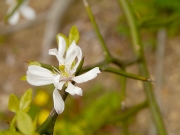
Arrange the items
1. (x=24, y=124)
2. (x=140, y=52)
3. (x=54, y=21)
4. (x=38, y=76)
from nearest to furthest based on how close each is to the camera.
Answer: (x=24, y=124) < (x=38, y=76) < (x=140, y=52) < (x=54, y=21)

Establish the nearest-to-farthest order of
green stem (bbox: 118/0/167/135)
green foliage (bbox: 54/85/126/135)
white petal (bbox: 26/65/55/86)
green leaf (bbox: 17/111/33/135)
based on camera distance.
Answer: green leaf (bbox: 17/111/33/135), white petal (bbox: 26/65/55/86), green stem (bbox: 118/0/167/135), green foliage (bbox: 54/85/126/135)

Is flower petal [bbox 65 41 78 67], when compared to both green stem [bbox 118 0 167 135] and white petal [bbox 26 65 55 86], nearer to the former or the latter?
white petal [bbox 26 65 55 86]

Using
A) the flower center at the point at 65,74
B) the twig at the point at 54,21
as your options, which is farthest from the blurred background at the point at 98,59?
the flower center at the point at 65,74

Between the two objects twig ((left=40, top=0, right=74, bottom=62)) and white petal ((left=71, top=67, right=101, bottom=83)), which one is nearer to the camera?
white petal ((left=71, top=67, right=101, bottom=83))

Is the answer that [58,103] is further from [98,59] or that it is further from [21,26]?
[21,26]

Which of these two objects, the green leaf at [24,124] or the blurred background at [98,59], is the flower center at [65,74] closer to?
the green leaf at [24,124]

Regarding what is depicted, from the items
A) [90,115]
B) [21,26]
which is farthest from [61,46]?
[21,26]

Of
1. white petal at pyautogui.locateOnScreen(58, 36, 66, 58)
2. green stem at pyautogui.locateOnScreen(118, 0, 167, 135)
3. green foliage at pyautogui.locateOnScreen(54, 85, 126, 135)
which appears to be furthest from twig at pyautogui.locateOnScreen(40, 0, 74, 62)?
white petal at pyautogui.locateOnScreen(58, 36, 66, 58)
